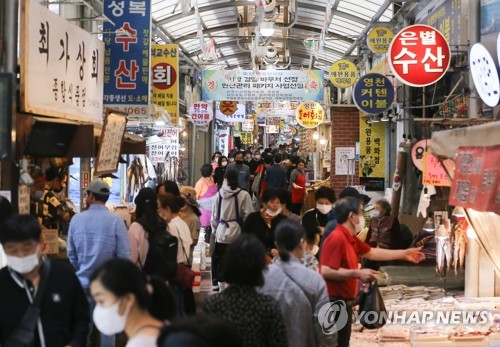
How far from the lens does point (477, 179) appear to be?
251 inches

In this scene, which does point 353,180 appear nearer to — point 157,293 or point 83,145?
point 83,145

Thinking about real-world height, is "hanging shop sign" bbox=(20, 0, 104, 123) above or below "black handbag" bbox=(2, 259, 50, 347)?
above

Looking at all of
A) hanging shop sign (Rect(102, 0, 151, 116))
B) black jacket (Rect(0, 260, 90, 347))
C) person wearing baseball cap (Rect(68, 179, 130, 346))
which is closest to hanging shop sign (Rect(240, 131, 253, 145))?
hanging shop sign (Rect(102, 0, 151, 116))

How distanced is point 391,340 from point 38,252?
4.71 metres

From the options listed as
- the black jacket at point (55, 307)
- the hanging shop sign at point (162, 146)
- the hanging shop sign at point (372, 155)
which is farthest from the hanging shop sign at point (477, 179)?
the hanging shop sign at point (372, 155)

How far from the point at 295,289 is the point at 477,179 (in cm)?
255

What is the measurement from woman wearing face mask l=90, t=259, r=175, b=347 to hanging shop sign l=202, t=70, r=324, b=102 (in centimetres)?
1726

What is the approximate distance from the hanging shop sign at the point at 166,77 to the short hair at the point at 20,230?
10.2 metres

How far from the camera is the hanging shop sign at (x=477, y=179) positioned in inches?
238

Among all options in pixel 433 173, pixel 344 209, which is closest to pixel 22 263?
pixel 344 209

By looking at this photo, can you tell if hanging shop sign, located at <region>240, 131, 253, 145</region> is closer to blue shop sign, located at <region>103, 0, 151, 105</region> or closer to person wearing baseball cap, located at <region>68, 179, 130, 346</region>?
blue shop sign, located at <region>103, 0, 151, 105</region>

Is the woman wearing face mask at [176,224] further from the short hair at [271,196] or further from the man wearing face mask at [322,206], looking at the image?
the man wearing face mask at [322,206]

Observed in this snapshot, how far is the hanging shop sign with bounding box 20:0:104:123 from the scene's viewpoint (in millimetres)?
6828

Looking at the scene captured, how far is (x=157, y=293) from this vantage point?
11.0 ft
